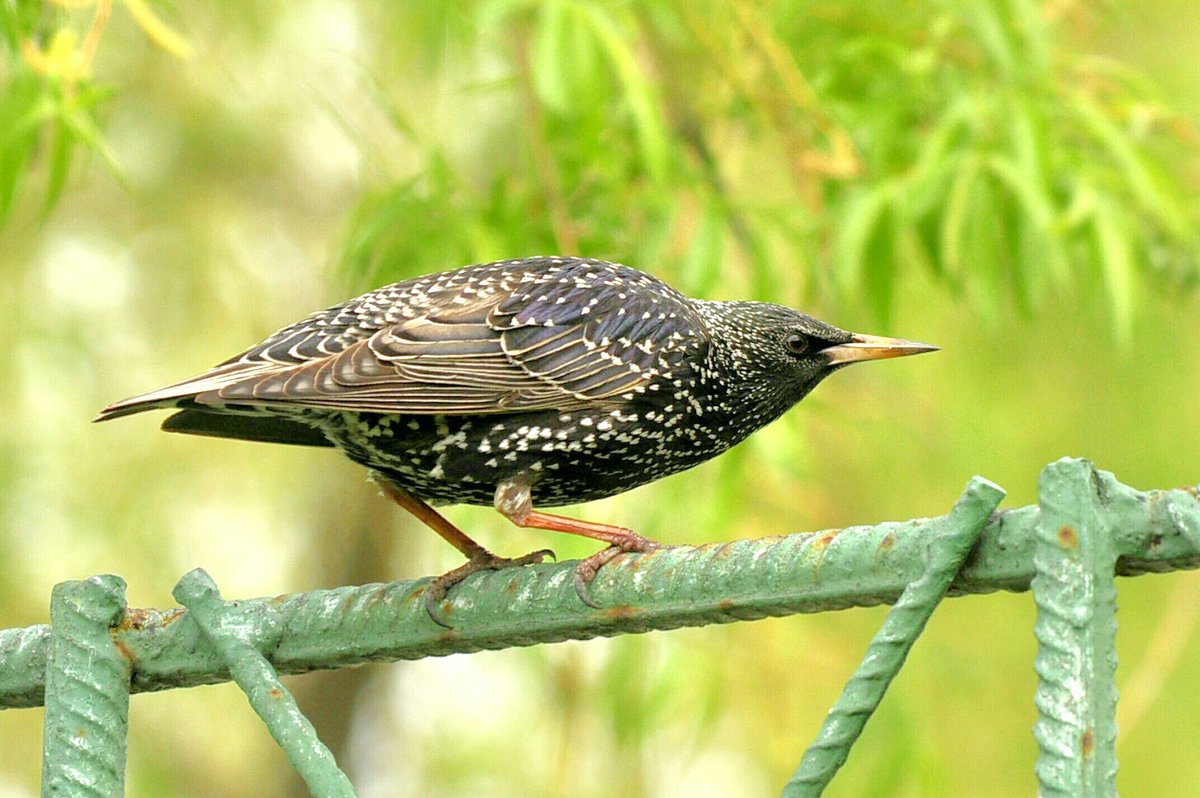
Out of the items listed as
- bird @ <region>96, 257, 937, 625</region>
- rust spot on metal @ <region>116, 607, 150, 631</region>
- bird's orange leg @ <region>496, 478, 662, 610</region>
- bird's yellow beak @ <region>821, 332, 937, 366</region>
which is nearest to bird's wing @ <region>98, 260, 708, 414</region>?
bird @ <region>96, 257, 937, 625</region>

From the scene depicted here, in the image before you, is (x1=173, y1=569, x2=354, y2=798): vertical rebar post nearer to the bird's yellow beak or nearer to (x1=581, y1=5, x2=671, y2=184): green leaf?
Result: the bird's yellow beak

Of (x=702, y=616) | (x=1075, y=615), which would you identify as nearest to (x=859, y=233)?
(x=702, y=616)

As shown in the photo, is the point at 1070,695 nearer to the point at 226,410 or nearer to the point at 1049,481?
the point at 1049,481

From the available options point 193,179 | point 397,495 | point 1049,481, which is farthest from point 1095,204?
point 193,179

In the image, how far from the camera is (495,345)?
288 cm

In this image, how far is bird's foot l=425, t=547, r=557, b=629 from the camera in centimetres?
200

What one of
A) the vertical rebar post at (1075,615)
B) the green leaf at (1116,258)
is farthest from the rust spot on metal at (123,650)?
the green leaf at (1116,258)

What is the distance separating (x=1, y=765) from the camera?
5469 millimetres

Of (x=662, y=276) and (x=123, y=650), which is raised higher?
(x=662, y=276)

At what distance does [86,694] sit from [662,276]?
238 centimetres

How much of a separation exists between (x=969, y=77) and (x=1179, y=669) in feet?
8.52

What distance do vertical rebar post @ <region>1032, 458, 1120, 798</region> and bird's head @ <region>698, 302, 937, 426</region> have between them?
5.25ft

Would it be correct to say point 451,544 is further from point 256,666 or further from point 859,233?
point 859,233

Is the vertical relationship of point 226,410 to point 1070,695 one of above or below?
above
